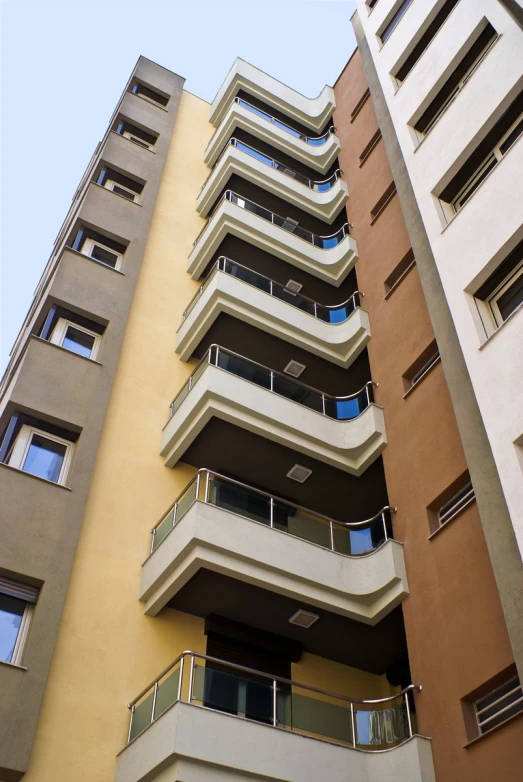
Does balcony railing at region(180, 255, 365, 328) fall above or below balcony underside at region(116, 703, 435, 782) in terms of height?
above

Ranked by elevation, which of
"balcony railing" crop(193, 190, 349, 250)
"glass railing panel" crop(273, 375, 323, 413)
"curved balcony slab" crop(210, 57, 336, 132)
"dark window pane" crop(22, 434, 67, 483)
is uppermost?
"curved balcony slab" crop(210, 57, 336, 132)

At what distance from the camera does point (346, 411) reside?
49.3ft

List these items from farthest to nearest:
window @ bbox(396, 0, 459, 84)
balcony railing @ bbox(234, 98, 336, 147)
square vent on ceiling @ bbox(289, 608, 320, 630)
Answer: balcony railing @ bbox(234, 98, 336, 147) → window @ bbox(396, 0, 459, 84) → square vent on ceiling @ bbox(289, 608, 320, 630)

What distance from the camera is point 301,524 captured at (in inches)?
506

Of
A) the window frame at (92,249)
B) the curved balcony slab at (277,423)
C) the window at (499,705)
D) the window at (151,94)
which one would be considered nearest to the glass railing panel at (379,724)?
the window at (499,705)

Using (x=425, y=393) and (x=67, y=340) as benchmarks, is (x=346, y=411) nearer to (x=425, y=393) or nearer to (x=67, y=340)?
(x=425, y=393)

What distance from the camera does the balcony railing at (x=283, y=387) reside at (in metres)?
14.8

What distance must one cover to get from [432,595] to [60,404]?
291 inches

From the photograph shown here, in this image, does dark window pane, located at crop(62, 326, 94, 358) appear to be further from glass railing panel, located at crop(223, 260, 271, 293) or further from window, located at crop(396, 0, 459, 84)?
window, located at crop(396, 0, 459, 84)

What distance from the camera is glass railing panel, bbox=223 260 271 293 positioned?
17281mm

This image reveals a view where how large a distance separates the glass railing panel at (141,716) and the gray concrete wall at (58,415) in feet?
4.41

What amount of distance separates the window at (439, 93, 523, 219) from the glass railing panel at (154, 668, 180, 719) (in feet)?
29.1

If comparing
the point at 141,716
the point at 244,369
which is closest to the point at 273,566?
the point at 141,716

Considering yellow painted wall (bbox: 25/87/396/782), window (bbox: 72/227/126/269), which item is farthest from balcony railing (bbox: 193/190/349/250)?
yellow painted wall (bbox: 25/87/396/782)
